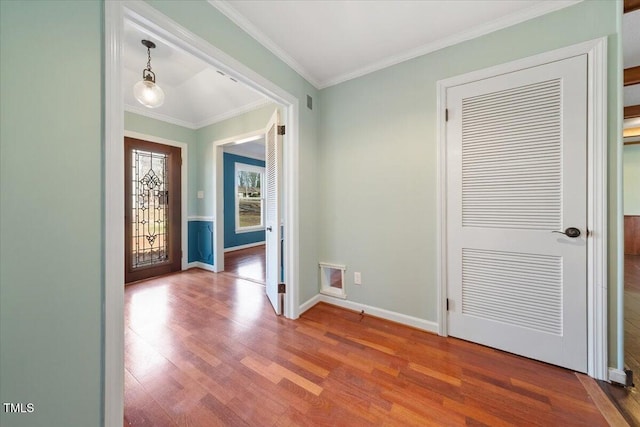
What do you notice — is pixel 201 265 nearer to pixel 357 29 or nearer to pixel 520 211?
pixel 357 29

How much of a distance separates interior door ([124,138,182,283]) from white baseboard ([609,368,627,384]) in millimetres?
5032

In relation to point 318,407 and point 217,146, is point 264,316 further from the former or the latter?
point 217,146

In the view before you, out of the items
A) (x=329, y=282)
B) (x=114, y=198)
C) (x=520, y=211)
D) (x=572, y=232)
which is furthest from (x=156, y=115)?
(x=572, y=232)

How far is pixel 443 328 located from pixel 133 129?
471cm

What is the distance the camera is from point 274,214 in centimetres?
242

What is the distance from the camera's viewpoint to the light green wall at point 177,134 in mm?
3385

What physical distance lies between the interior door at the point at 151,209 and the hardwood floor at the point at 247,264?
3.06ft

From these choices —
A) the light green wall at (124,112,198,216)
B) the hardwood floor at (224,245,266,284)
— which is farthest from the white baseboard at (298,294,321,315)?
the light green wall at (124,112,198,216)

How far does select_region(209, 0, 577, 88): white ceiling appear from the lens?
160cm

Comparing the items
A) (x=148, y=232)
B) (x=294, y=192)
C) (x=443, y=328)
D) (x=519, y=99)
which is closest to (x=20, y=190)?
(x=294, y=192)

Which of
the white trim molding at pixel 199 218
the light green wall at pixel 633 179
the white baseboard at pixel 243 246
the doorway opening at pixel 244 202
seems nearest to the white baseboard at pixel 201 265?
the doorway opening at pixel 244 202

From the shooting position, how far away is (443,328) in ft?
6.47

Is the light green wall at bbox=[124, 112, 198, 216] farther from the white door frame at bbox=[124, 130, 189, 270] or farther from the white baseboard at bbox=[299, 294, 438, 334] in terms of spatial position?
the white baseboard at bbox=[299, 294, 438, 334]

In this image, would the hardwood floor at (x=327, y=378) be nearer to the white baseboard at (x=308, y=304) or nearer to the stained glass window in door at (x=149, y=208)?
the white baseboard at (x=308, y=304)
